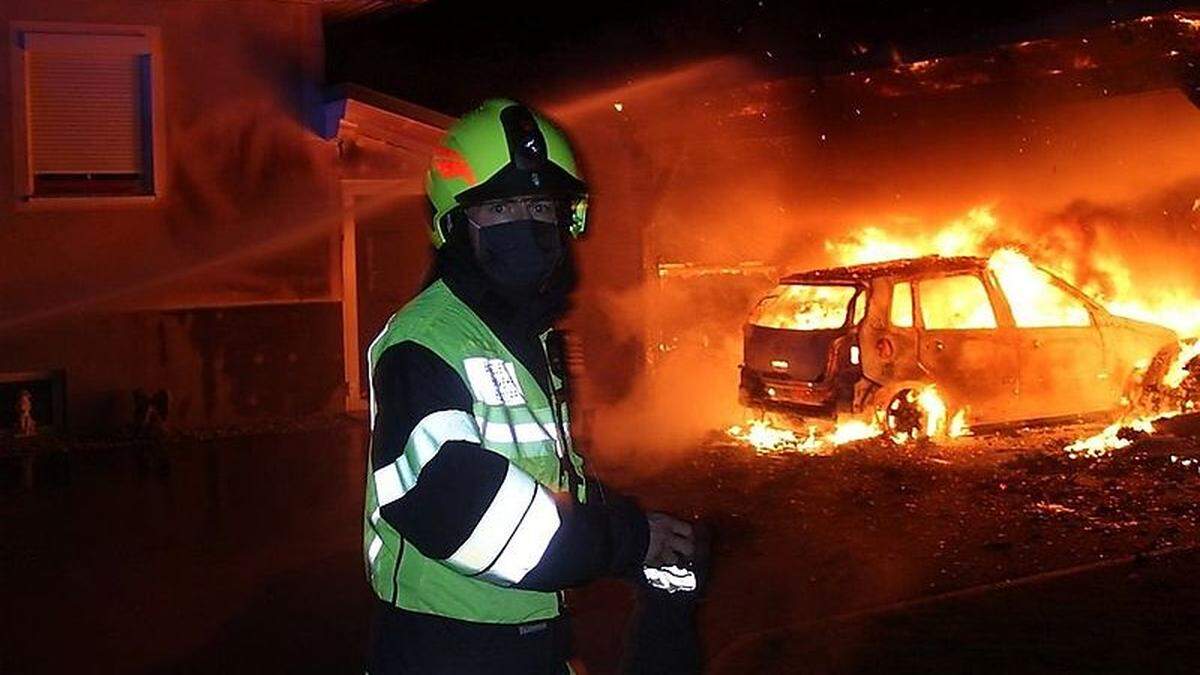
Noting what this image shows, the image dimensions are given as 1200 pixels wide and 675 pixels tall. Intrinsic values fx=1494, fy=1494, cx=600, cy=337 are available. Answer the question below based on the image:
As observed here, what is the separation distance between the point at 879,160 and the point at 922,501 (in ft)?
27.1

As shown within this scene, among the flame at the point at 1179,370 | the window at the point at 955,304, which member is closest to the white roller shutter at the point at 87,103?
the window at the point at 955,304

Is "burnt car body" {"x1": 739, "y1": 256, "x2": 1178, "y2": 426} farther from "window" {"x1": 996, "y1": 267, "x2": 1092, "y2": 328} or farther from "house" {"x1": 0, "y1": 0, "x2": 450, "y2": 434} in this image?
"house" {"x1": 0, "y1": 0, "x2": 450, "y2": 434}

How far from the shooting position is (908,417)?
40.2ft

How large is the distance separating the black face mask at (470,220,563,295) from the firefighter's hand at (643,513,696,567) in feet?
1.73

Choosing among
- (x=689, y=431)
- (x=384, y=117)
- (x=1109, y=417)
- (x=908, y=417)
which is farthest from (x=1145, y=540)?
(x=384, y=117)

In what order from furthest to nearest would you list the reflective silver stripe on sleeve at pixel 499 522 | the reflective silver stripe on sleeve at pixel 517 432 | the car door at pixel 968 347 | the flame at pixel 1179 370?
the flame at pixel 1179 370
the car door at pixel 968 347
the reflective silver stripe on sleeve at pixel 517 432
the reflective silver stripe on sleeve at pixel 499 522

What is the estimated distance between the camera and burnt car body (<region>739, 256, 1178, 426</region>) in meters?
12.1

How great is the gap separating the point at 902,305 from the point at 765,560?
4.29 metres

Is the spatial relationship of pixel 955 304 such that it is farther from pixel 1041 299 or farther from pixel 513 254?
pixel 513 254

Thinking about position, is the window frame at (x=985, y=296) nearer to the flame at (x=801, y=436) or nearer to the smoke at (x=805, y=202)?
the flame at (x=801, y=436)

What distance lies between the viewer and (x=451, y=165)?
3.01 meters

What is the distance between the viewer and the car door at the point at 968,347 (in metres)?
12.2

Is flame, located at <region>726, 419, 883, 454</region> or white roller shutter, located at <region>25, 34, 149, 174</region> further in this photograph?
white roller shutter, located at <region>25, 34, 149, 174</region>

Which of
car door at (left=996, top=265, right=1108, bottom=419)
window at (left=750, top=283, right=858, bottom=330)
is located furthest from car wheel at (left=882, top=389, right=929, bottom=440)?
car door at (left=996, top=265, right=1108, bottom=419)
